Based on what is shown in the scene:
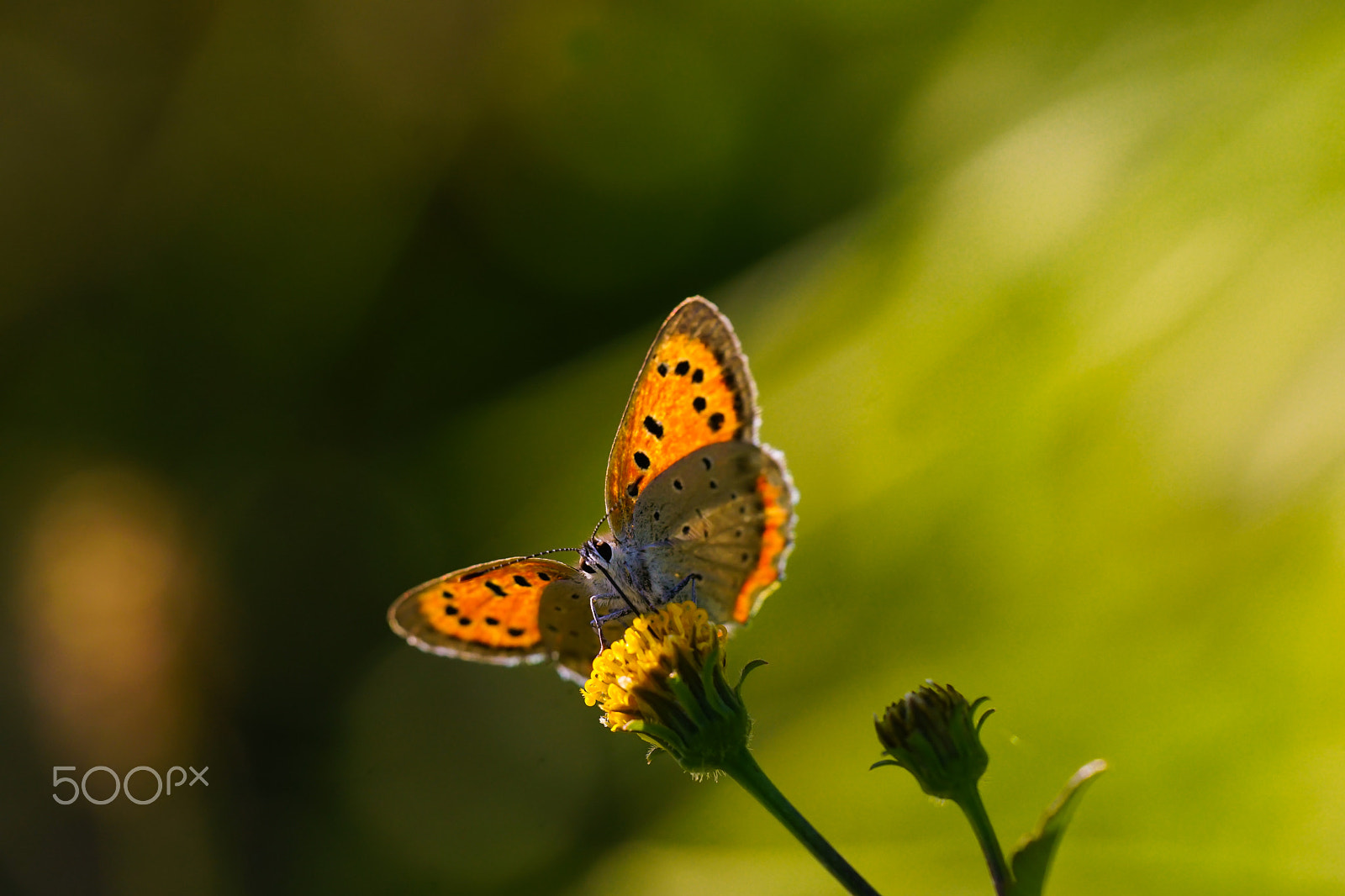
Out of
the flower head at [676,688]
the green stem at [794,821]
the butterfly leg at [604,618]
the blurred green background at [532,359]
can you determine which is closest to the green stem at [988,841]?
the green stem at [794,821]

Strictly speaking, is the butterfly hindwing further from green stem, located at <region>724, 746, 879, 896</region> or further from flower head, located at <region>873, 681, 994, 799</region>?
flower head, located at <region>873, 681, 994, 799</region>

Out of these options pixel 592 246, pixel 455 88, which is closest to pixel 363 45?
pixel 455 88

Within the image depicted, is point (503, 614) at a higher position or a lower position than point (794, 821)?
higher

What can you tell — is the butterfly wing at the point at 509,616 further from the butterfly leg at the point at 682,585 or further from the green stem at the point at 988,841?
the green stem at the point at 988,841

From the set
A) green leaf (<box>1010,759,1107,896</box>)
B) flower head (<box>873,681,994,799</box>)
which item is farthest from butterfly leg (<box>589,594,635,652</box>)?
green leaf (<box>1010,759,1107,896</box>)

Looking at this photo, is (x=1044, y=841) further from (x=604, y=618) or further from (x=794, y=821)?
(x=604, y=618)

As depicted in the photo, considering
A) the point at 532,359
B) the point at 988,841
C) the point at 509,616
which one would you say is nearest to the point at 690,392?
the point at 509,616
